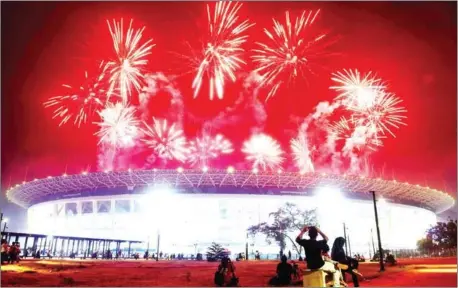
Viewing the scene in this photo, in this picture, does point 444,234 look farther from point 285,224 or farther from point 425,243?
point 285,224

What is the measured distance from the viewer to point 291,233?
184 feet

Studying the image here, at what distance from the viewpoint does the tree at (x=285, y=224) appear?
172 ft

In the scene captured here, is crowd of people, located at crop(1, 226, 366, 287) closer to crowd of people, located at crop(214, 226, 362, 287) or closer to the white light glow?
crowd of people, located at crop(214, 226, 362, 287)

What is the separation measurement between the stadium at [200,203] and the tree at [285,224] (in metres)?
2.58

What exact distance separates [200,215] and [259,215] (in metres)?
10.3

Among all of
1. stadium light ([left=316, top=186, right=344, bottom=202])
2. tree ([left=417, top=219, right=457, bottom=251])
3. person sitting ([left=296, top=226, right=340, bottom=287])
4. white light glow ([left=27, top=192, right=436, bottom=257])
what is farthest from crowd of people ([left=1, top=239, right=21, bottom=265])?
tree ([left=417, top=219, right=457, bottom=251])

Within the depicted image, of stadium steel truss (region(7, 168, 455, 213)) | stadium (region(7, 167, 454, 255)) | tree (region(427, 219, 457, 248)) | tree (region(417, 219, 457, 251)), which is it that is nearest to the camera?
stadium steel truss (region(7, 168, 455, 213))

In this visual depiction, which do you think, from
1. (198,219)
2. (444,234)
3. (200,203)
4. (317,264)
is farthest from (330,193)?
(317,264)

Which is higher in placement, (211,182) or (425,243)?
(211,182)

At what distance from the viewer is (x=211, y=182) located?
62.0 metres

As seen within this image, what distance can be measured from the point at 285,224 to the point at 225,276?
40.4 meters

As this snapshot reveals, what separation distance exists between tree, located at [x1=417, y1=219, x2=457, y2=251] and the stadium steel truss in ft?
26.5

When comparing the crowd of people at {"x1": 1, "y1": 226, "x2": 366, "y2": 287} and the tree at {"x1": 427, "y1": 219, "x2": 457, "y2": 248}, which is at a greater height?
the tree at {"x1": 427, "y1": 219, "x2": 457, "y2": 248}

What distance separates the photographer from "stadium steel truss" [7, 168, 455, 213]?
58.8 metres
